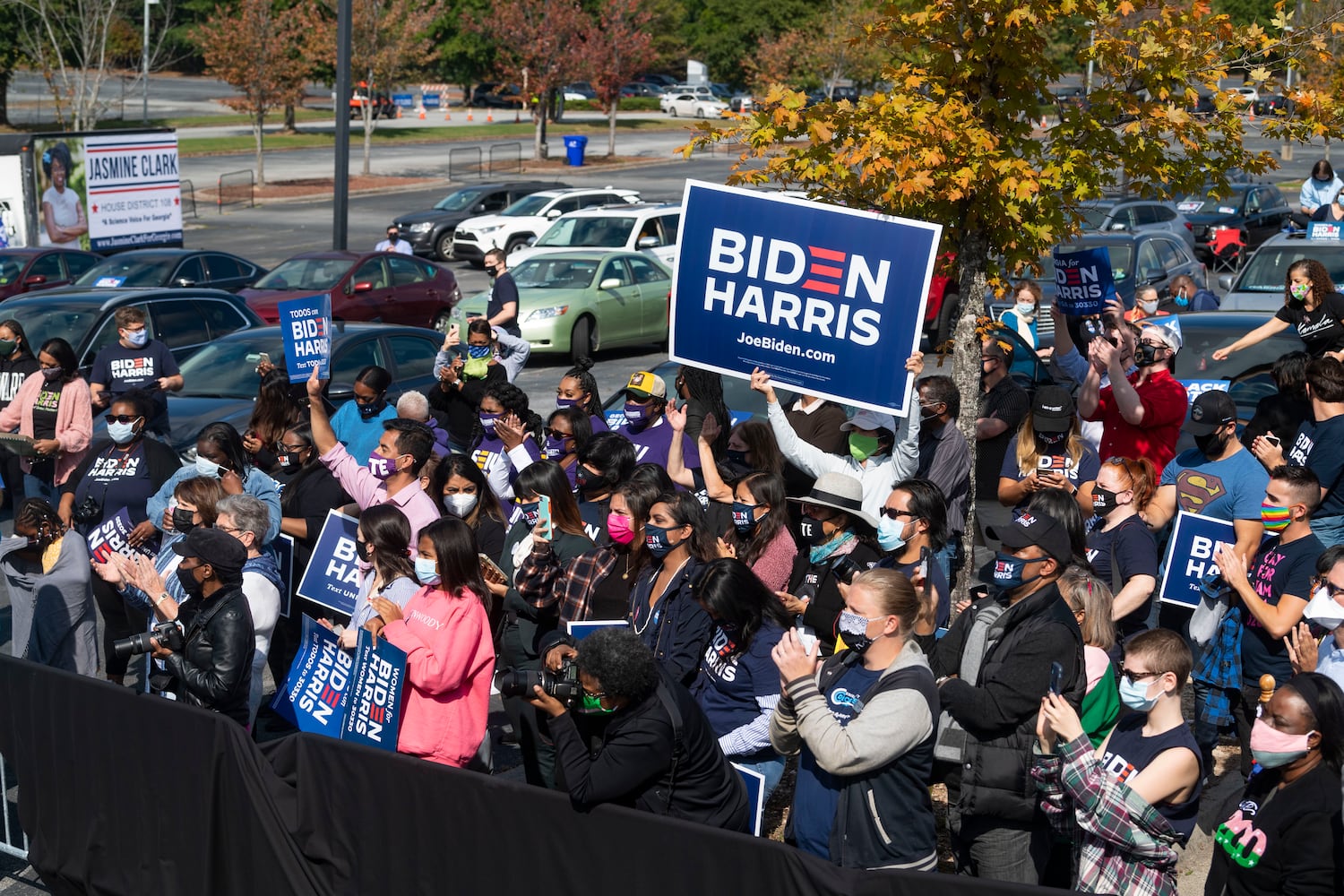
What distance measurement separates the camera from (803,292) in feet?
25.6

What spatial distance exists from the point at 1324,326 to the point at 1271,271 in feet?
24.9

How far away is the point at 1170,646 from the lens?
5.15m

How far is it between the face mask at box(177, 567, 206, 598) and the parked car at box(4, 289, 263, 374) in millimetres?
8377

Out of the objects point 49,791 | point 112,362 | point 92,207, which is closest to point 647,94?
point 92,207

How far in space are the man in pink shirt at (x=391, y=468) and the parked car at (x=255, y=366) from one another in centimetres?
389

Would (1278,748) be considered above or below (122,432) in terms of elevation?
above

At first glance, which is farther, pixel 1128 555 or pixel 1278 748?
pixel 1128 555

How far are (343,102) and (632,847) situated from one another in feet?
58.3

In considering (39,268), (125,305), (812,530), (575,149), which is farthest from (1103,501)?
(575,149)

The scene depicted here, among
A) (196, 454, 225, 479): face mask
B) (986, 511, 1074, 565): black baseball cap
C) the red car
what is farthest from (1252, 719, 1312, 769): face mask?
the red car

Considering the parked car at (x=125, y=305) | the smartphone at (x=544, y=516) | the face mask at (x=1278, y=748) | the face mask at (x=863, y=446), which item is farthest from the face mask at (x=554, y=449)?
the parked car at (x=125, y=305)

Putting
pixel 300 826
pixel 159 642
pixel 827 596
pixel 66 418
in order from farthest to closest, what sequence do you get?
pixel 66 418, pixel 827 596, pixel 159 642, pixel 300 826

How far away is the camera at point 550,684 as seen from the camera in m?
5.01

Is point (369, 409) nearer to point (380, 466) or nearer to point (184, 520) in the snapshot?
point (380, 466)
